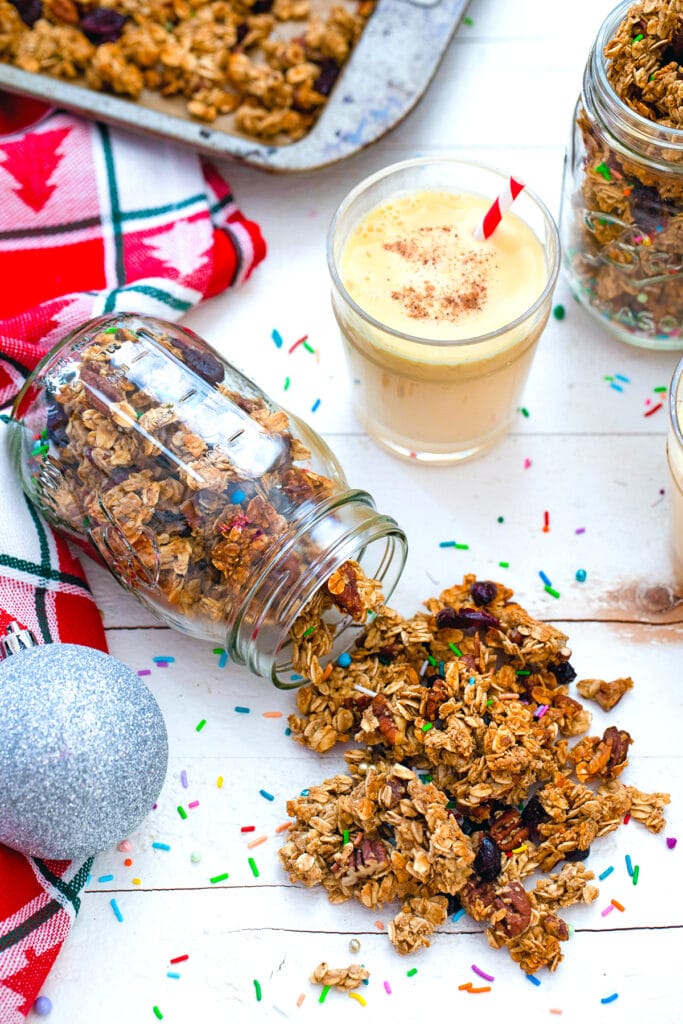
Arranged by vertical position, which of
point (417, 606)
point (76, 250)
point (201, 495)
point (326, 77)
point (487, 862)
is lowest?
point (487, 862)

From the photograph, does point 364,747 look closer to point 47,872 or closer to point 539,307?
point 47,872

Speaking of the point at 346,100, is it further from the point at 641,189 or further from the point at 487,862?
the point at 487,862

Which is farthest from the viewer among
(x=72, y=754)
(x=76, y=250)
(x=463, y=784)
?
(x=76, y=250)

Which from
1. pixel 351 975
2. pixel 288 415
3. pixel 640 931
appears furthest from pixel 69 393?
pixel 640 931

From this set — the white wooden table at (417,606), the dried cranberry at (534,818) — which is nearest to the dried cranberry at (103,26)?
the white wooden table at (417,606)

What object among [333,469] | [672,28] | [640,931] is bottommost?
[640,931]

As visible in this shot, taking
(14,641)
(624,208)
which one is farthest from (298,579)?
(624,208)

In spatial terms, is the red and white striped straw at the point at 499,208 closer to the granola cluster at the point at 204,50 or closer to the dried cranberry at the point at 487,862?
the granola cluster at the point at 204,50
